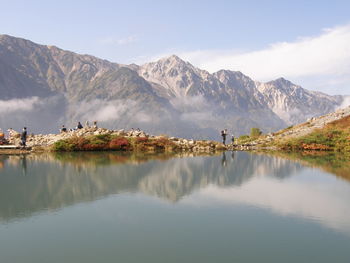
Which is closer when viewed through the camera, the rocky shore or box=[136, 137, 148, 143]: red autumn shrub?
the rocky shore

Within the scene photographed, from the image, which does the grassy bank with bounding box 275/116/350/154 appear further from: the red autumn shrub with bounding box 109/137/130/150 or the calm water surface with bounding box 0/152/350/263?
the calm water surface with bounding box 0/152/350/263

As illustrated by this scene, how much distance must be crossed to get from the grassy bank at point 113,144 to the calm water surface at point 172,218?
28.7 metres

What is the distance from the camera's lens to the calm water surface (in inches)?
524

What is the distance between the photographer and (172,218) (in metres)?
17.8

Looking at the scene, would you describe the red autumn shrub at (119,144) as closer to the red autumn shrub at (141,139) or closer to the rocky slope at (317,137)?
the red autumn shrub at (141,139)

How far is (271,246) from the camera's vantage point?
14039 millimetres

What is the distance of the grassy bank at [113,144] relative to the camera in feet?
198

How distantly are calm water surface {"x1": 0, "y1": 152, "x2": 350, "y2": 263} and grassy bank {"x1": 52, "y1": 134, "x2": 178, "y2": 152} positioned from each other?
94.3 ft

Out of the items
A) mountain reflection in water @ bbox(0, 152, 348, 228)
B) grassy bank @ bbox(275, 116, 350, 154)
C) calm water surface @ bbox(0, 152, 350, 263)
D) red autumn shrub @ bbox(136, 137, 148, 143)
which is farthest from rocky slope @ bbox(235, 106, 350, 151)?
calm water surface @ bbox(0, 152, 350, 263)

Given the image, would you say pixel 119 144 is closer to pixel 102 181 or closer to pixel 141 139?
pixel 141 139

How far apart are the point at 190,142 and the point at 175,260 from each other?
56260mm

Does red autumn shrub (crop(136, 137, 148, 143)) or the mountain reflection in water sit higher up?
red autumn shrub (crop(136, 137, 148, 143))

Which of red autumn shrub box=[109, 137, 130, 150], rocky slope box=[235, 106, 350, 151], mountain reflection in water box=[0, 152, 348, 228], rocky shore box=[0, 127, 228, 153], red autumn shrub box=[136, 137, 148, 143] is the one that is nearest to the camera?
mountain reflection in water box=[0, 152, 348, 228]

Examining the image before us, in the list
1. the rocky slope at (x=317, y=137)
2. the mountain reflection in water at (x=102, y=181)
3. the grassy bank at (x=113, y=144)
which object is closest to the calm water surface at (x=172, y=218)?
the mountain reflection in water at (x=102, y=181)
